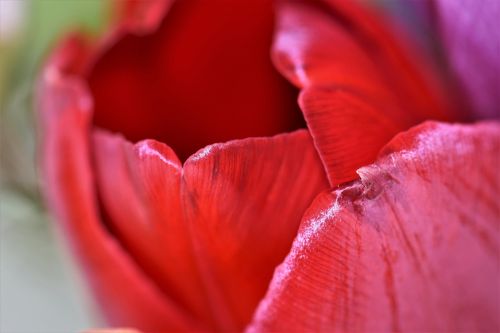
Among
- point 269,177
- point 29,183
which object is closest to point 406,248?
point 269,177

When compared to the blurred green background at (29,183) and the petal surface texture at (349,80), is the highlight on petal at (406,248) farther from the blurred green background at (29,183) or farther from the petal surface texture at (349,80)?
the blurred green background at (29,183)

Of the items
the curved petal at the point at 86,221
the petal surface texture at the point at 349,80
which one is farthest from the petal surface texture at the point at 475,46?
the curved petal at the point at 86,221

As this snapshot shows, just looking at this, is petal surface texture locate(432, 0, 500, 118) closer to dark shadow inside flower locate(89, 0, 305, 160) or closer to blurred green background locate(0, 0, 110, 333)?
dark shadow inside flower locate(89, 0, 305, 160)

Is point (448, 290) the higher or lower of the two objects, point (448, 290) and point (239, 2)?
the lower

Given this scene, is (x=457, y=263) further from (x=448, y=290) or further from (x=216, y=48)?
(x=216, y=48)

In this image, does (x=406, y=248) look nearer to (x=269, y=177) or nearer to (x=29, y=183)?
(x=269, y=177)

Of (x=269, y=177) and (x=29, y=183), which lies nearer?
(x=269, y=177)

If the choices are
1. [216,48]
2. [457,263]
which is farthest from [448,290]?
[216,48]
